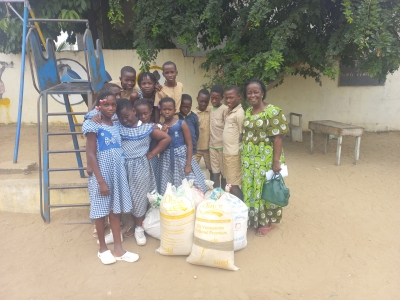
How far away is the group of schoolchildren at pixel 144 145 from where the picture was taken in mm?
2520

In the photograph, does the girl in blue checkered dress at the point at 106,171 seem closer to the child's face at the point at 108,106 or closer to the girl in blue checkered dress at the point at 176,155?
the child's face at the point at 108,106

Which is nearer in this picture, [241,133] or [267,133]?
[267,133]

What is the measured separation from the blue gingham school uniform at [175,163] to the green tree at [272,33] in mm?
2512

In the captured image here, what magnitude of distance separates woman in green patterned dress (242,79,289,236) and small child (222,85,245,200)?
0.16 metres

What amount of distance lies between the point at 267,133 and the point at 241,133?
39 cm

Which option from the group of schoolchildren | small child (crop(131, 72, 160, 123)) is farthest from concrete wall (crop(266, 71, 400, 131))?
small child (crop(131, 72, 160, 123))

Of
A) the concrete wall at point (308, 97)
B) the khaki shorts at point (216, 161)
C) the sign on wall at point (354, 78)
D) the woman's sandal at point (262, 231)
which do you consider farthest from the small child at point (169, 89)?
the sign on wall at point (354, 78)

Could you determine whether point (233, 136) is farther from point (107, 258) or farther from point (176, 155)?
point (107, 258)

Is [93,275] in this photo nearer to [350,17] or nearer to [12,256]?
[12,256]

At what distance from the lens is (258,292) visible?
2.32m

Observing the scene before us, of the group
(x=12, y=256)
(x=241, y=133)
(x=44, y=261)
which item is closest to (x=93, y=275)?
(x=44, y=261)

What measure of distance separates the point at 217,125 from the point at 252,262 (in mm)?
1424

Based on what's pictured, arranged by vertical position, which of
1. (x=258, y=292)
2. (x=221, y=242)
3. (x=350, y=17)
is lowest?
(x=258, y=292)

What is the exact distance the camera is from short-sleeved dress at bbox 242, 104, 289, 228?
2.75 m
